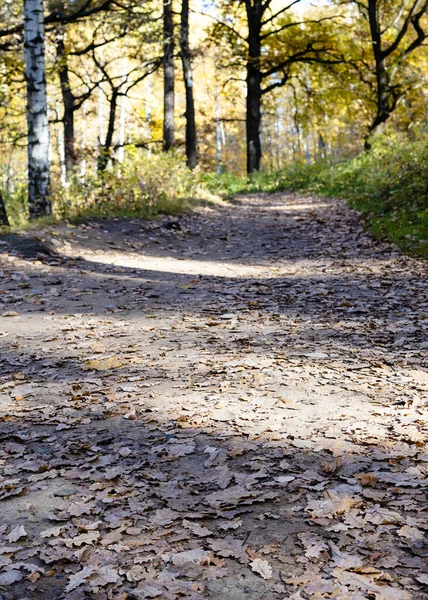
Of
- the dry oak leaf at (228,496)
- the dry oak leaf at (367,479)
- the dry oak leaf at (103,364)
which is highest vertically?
the dry oak leaf at (103,364)

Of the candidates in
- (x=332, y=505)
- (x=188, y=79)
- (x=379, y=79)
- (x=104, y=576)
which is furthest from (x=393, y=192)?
(x=379, y=79)

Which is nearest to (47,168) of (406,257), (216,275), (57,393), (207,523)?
(216,275)

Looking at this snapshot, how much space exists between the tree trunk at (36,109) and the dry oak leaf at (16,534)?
8557 millimetres

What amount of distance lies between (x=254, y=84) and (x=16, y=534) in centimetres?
2434

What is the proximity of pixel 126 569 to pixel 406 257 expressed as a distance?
643cm

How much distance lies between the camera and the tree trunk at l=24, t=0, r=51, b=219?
9609 millimetres

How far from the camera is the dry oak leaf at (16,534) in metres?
2.27

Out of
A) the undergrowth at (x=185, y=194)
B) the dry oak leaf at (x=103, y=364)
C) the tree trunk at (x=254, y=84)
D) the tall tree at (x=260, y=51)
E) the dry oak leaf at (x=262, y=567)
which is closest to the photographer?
the dry oak leaf at (x=262, y=567)

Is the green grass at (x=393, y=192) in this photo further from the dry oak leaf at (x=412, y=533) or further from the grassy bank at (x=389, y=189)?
the dry oak leaf at (x=412, y=533)

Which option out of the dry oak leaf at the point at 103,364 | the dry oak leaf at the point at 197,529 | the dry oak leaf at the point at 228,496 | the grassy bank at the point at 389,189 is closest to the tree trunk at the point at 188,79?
the grassy bank at the point at 389,189

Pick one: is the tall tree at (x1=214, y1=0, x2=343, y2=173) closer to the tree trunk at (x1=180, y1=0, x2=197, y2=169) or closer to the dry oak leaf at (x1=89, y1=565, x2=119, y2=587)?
the tree trunk at (x1=180, y1=0, x2=197, y2=169)

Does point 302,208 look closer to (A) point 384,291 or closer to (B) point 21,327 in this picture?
(A) point 384,291

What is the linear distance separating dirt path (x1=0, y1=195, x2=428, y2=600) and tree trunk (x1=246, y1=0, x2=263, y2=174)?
62.8ft

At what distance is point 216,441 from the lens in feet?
9.84
